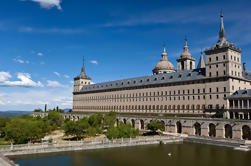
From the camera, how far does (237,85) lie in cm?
6431

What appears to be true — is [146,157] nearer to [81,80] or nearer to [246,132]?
[246,132]

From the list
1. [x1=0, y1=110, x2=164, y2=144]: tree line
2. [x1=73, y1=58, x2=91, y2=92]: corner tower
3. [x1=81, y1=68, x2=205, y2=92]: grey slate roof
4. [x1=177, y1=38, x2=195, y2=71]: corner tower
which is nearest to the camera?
[x1=0, y1=110, x2=164, y2=144]: tree line

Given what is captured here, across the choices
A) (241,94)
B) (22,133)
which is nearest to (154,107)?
(241,94)

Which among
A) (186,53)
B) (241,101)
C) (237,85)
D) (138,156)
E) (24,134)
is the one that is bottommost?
(138,156)

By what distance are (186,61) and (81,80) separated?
A: 56.3 m

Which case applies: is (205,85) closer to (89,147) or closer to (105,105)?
(89,147)

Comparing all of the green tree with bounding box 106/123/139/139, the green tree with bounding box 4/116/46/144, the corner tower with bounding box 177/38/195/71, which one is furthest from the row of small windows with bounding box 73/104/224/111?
the green tree with bounding box 4/116/46/144

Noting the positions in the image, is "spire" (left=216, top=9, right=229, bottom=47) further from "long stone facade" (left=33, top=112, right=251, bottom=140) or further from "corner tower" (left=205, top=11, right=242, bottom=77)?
"long stone facade" (left=33, top=112, right=251, bottom=140)

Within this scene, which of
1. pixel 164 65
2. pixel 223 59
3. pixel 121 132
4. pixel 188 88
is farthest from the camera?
pixel 164 65

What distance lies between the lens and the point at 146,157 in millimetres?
39344

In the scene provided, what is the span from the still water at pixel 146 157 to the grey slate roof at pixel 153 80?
30.4 metres

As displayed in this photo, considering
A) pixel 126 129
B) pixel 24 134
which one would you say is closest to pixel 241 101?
pixel 126 129

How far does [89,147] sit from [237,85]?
42.6 m

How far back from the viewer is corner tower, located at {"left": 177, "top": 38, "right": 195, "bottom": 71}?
347 ft
